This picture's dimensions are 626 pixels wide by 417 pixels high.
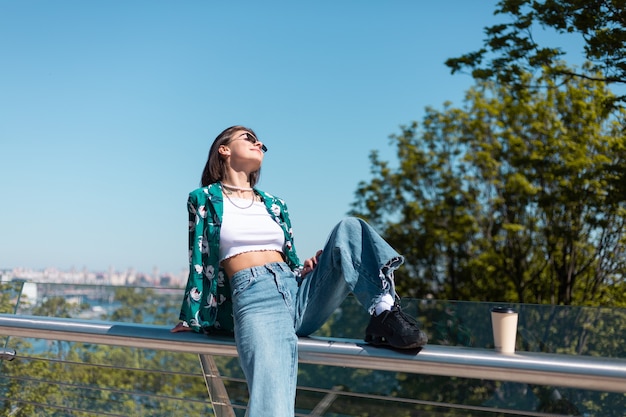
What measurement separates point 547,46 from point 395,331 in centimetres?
782

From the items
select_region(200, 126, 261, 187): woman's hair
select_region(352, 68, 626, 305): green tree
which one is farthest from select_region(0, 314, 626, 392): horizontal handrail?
select_region(352, 68, 626, 305): green tree

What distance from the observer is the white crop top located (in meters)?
2.72

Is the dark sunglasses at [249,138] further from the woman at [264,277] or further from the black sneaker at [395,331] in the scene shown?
the black sneaker at [395,331]

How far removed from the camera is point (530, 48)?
9.27 metres

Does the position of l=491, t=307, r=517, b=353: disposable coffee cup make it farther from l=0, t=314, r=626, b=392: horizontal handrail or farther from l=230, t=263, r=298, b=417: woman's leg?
l=230, t=263, r=298, b=417: woman's leg

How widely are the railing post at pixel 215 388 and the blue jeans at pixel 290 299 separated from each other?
39cm

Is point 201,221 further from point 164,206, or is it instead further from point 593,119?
point 164,206

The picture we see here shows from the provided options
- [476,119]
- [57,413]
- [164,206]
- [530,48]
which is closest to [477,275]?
[476,119]

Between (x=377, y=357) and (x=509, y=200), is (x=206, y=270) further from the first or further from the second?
(x=509, y=200)

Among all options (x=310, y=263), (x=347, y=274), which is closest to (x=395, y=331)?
(x=347, y=274)

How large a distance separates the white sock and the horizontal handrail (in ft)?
0.42

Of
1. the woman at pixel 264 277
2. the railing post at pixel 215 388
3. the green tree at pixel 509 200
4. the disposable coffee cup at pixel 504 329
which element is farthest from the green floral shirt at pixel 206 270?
the green tree at pixel 509 200

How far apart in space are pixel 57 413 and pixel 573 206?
13861mm

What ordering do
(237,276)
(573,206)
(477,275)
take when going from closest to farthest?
(237,276) → (573,206) → (477,275)
